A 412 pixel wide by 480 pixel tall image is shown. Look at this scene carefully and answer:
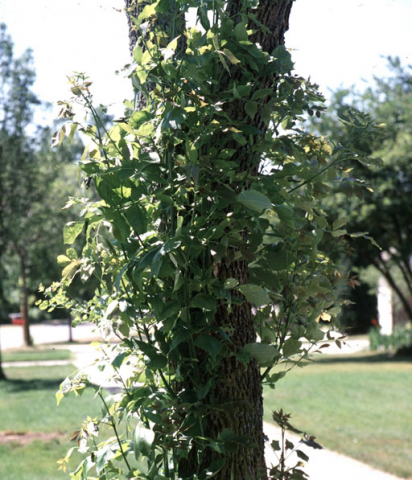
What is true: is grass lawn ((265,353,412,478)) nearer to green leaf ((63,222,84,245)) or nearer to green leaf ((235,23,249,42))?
green leaf ((63,222,84,245))

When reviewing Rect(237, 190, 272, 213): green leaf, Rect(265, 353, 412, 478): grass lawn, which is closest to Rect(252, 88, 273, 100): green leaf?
Rect(237, 190, 272, 213): green leaf

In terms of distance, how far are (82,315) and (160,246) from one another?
619mm

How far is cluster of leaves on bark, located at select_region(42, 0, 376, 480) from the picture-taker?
5.53ft

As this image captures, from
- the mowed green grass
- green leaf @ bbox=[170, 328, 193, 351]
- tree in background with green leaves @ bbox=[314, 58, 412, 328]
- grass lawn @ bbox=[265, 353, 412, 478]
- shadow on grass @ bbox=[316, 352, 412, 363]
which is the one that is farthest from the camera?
shadow on grass @ bbox=[316, 352, 412, 363]

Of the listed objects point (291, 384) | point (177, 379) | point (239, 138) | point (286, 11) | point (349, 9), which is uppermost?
point (349, 9)

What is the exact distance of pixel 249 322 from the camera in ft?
6.47

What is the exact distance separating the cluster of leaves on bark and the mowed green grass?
12.4 ft

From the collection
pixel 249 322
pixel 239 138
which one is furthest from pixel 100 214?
pixel 249 322

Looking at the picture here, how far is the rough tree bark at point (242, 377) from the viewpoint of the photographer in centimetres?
184

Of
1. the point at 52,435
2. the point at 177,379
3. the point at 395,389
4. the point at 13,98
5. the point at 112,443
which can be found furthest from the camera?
the point at 13,98

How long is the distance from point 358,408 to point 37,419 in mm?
5400

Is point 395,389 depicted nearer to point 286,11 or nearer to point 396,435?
point 396,435

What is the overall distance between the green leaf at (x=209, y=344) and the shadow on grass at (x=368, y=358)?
19020mm

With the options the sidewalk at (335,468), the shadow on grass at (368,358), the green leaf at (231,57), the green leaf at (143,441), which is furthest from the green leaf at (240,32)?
the shadow on grass at (368,358)
